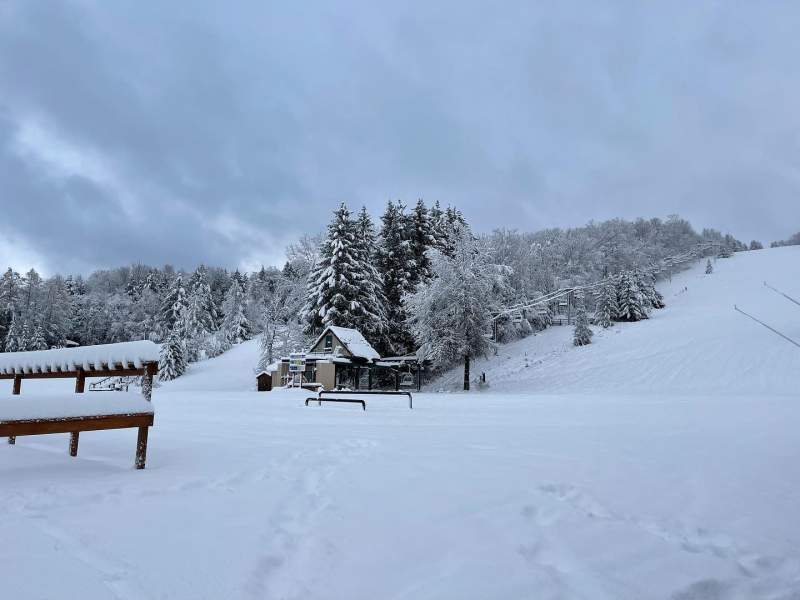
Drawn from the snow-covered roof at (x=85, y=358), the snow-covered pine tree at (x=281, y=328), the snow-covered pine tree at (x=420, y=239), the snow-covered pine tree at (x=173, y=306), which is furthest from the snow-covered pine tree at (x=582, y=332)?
the snow-covered pine tree at (x=173, y=306)

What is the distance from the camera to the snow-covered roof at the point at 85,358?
5.06 meters

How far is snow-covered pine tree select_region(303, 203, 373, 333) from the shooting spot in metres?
36.5

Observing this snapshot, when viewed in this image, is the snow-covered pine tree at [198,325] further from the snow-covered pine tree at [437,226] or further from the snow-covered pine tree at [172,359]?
the snow-covered pine tree at [437,226]

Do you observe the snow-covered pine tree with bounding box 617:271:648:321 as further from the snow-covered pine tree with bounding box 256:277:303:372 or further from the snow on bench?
the snow on bench

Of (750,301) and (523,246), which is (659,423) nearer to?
(750,301)

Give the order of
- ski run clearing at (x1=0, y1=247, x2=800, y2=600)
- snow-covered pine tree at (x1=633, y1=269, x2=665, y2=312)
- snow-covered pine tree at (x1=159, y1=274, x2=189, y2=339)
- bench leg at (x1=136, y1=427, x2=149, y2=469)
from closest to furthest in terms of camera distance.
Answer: ski run clearing at (x1=0, y1=247, x2=800, y2=600), bench leg at (x1=136, y1=427, x2=149, y2=469), snow-covered pine tree at (x1=633, y1=269, x2=665, y2=312), snow-covered pine tree at (x1=159, y1=274, x2=189, y2=339)

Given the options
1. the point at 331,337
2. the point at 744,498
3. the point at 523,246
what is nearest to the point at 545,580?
the point at 744,498

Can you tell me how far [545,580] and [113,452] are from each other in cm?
545

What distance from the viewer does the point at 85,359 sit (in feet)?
17.7

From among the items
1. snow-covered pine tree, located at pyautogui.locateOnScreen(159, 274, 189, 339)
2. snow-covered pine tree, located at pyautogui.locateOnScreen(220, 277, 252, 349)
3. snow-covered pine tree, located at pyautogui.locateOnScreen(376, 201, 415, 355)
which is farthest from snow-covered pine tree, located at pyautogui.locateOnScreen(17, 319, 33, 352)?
snow-covered pine tree, located at pyautogui.locateOnScreen(376, 201, 415, 355)

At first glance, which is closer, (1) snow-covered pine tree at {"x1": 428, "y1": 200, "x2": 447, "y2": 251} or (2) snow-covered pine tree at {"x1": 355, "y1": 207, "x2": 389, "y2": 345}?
(2) snow-covered pine tree at {"x1": 355, "y1": 207, "x2": 389, "y2": 345}

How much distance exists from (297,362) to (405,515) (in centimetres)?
3204

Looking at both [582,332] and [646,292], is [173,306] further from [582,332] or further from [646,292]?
[646,292]

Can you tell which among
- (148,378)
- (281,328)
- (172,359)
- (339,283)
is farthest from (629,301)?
(172,359)
